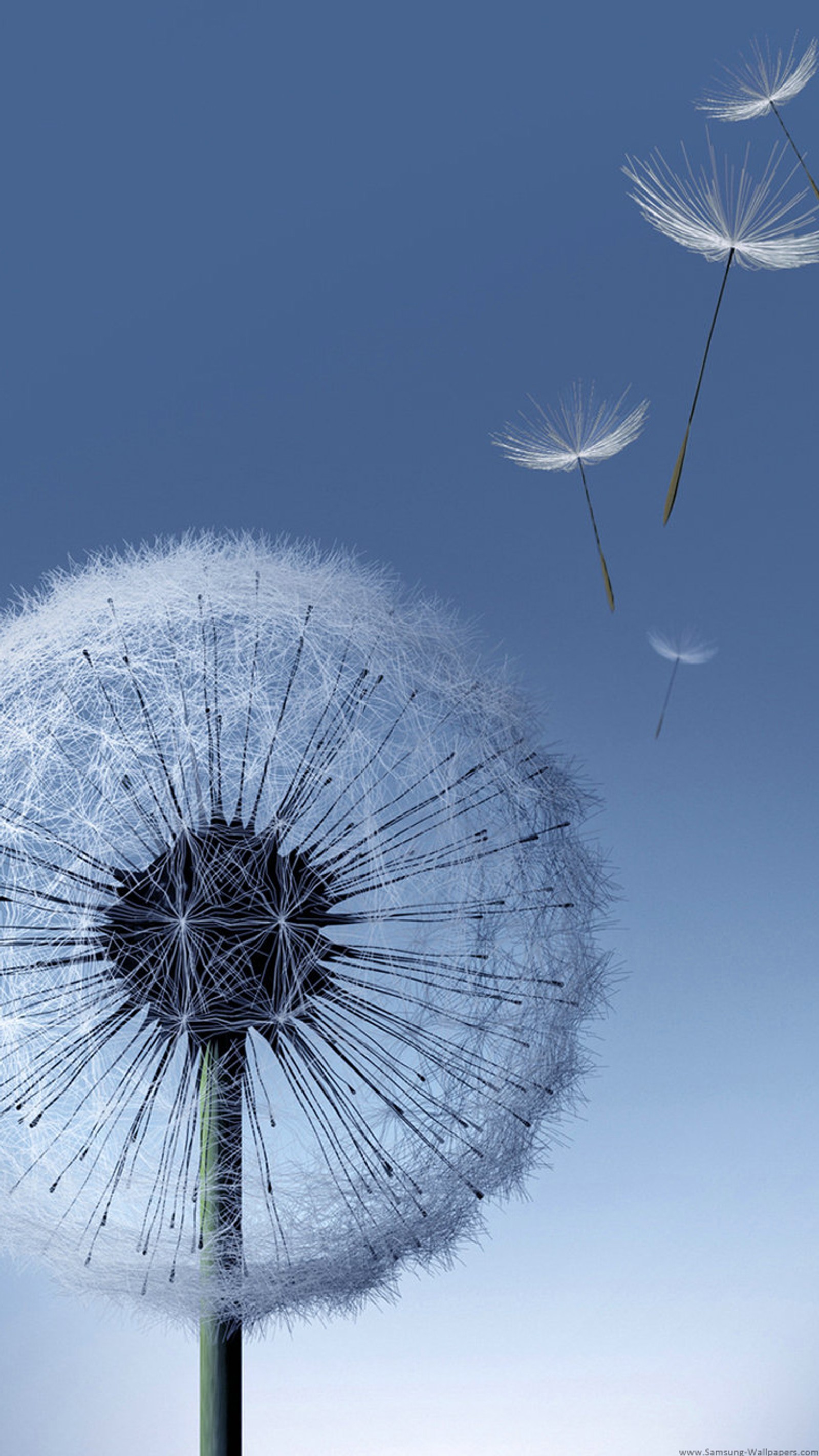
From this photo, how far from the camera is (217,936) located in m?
1.32

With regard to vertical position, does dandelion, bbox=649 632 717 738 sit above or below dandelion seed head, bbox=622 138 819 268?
above

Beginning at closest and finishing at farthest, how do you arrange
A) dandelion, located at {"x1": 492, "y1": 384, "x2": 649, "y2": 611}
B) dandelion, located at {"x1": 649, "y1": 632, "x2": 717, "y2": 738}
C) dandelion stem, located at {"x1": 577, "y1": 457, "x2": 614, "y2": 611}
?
dandelion stem, located at {"x1": 577, "y1": 457, "x2": 614, "y2": 611} < dandelion, located at {"x1": 492, "y1": 384, "x2": 649, "y2": 611} < dandelion, located at {"x1": 649, "y1": 632, "x2": 717, "y2": 738}

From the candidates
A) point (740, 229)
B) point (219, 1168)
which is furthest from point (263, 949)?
point (740, 229)

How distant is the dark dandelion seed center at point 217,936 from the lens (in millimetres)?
1321

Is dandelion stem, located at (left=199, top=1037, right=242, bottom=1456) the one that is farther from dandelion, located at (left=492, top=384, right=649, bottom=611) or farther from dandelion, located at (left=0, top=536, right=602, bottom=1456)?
dandelion, located at (left=492, top=384, right=649, bottom=611)

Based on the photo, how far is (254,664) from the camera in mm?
1449

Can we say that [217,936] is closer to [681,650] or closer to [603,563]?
[603,563]

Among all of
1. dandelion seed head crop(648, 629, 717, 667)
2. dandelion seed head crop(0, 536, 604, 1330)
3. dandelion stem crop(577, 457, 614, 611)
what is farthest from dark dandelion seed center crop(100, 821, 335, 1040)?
dandelion seed head crop(648, 629, 717, 667)

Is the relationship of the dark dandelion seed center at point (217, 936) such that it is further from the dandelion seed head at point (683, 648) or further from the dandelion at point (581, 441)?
the dandelion seed head at point (683, 648)

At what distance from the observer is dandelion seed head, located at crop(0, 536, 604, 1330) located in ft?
4.47

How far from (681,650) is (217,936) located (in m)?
1.23

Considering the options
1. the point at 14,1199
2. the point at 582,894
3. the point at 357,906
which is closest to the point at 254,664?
the point at 357,906

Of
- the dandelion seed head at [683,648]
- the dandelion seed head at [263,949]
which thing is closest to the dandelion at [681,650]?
the dandelion seed head at [683,648]

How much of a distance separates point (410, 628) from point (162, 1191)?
0.65 meters
